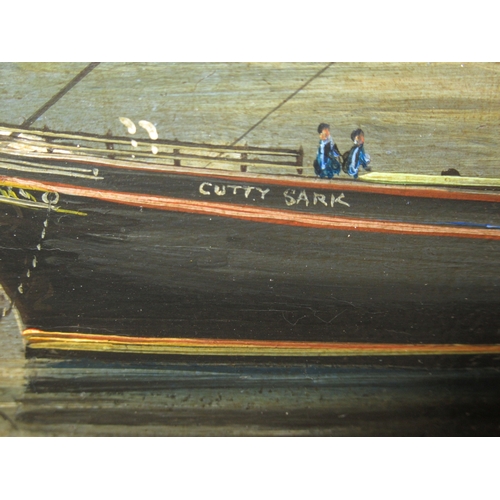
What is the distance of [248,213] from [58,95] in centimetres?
95

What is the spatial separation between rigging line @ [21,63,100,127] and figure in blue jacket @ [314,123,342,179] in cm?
101

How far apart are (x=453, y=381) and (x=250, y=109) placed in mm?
1456

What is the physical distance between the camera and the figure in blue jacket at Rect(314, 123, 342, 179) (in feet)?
7.97

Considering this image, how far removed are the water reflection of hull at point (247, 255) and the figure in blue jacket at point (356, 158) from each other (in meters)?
0.07

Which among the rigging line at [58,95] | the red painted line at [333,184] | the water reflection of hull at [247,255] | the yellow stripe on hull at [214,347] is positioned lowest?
the yellow stripe on hull at [214,347]

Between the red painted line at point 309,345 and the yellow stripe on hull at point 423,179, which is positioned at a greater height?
the yellow stripe on hull at point 423,179

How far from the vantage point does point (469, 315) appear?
2467mm

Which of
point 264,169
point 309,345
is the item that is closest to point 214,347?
point 309,345

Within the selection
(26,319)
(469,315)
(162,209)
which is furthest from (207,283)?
(469,315)

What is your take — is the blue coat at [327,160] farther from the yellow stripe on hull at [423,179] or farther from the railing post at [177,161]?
the railing post at [177,161]

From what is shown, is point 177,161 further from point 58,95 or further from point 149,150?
point 58,95

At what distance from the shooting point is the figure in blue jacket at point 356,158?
7.97ft

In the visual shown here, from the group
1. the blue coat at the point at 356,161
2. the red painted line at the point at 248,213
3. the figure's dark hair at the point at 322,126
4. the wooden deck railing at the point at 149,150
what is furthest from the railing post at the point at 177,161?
the blue coat at the point at 356,161

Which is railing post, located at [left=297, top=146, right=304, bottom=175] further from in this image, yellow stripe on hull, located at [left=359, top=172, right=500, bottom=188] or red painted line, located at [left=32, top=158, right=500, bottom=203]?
yellow stripe on hull, located at [left=359, top=172, right=500, bottom=188]
